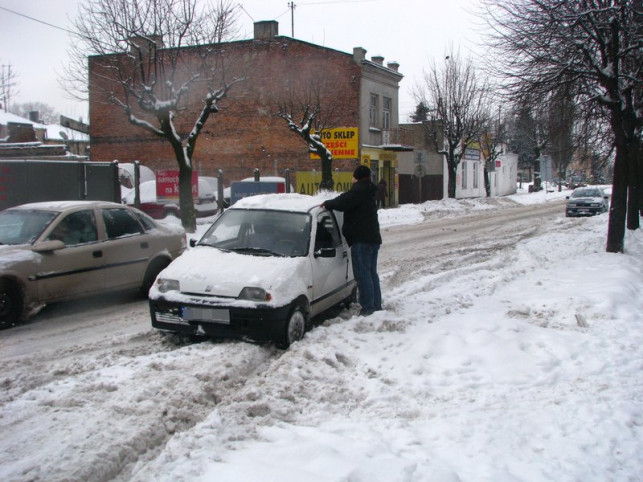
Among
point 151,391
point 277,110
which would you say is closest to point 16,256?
point 151,391

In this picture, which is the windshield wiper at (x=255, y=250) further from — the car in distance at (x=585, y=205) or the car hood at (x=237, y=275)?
the car in distance at (x=585, y=205)

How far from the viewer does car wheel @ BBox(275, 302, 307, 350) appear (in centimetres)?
591

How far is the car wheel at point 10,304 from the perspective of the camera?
7.19 m

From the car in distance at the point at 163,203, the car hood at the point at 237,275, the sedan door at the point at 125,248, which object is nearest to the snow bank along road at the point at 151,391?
the car hood at the point at 237,275

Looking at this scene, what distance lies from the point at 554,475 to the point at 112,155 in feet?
117

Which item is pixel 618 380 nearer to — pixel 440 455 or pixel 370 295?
pixel 440 455

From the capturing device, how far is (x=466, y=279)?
399 inches

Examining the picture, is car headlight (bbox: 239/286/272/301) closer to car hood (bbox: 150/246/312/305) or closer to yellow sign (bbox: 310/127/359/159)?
car hood (bbox: 150/246/312/305)

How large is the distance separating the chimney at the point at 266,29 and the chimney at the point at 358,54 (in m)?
4.29

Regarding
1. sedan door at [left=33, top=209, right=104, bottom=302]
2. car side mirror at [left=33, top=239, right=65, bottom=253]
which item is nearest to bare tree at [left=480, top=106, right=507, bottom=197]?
sedan door at [left=33, top=209, right=104, bottom=302]

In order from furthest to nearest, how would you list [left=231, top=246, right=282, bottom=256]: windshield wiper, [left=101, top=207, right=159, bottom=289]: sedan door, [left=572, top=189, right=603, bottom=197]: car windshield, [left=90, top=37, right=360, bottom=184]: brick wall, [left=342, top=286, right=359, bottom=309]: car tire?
[left=90, top=37, right=360, bottom=184]: brick wall → [left=572, top=189, right=603, bottom=197]: car windshield → [left=101, top=207, right=159, bottom=289]: sedan door → [left=342, top=286, right=359, bottom=309]: car tire → [left=231, top=246, right=282, bottom=256]: windshield wiper


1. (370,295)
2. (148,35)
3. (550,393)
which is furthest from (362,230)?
(148,35)

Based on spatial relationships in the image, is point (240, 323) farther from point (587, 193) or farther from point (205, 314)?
point (587, 193)

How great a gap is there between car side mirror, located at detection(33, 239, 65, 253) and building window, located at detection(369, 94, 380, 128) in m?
26.8
